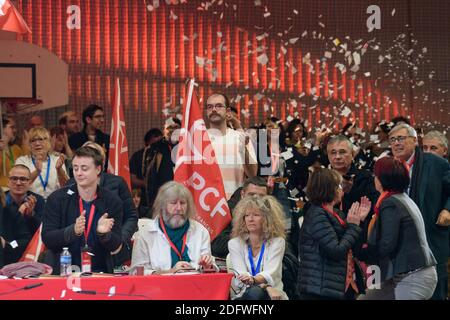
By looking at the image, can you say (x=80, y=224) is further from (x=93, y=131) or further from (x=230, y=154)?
(x=93, y=131)

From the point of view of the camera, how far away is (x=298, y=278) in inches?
319

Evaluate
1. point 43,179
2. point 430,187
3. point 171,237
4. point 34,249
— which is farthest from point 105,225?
point 430,187

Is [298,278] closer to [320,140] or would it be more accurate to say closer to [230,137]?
[230,137]

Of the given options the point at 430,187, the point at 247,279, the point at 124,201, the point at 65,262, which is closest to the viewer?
the point at 65,262

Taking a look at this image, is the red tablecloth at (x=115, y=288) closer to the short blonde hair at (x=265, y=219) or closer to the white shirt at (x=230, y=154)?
the short blonde hair at (x=265, y=219)

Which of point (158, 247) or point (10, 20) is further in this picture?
point (10, 20)

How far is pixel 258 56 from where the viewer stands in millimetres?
14000

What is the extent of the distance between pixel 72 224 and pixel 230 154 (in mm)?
2164

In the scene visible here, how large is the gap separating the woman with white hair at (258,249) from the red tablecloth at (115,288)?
814 millimetres

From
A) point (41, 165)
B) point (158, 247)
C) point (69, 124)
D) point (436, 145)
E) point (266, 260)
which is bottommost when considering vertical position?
point (266, 260)

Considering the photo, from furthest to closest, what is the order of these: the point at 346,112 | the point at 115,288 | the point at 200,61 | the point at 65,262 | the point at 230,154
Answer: the point at 346,112
the point at 200,61
the point at 230,154
the point at 65,262
the point at 115,288

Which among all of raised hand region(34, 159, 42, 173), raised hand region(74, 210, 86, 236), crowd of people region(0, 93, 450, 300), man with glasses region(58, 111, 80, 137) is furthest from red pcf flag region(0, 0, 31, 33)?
raised hand region(74, 210, 86, 236)

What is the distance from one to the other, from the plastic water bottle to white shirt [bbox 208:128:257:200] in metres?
2.24
